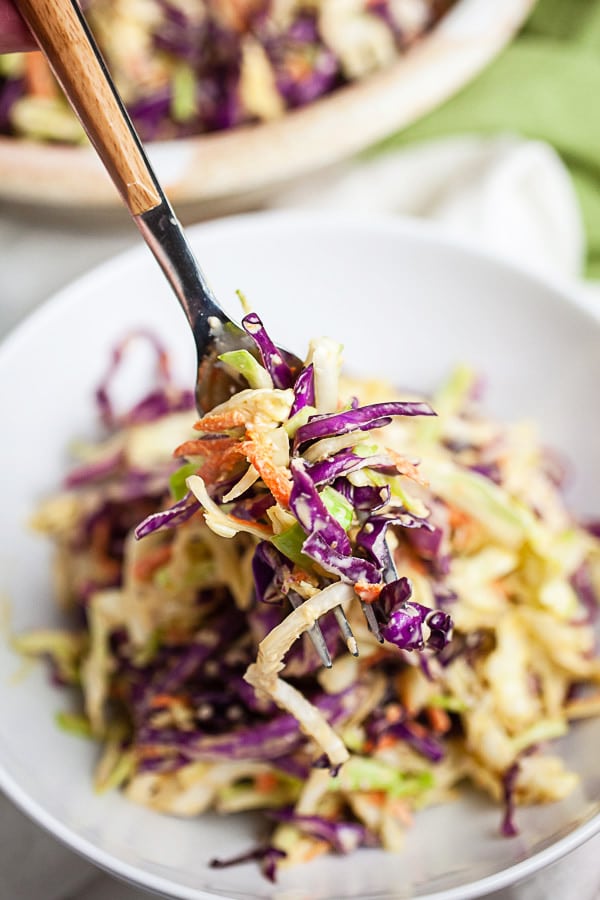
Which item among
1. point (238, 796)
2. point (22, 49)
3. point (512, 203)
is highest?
point (22, 49)

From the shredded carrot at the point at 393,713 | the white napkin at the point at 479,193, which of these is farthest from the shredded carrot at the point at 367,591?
the white napkin at the point at 479,193

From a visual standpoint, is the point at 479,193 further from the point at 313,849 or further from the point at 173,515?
the point at 313,849

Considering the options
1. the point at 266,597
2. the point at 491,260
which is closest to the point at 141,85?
the point at 491,260

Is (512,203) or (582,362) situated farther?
(512,203)

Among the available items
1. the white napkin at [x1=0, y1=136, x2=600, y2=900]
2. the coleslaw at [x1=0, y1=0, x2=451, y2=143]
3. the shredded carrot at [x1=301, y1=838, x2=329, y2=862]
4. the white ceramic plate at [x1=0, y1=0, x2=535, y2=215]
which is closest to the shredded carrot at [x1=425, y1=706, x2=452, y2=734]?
the shredded carrot at [x1=301, y1=838, x2=329, y2=862]

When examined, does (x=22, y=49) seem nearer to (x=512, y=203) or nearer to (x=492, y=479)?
(x=492, y=479)

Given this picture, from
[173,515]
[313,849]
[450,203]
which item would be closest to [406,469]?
[173,515]
